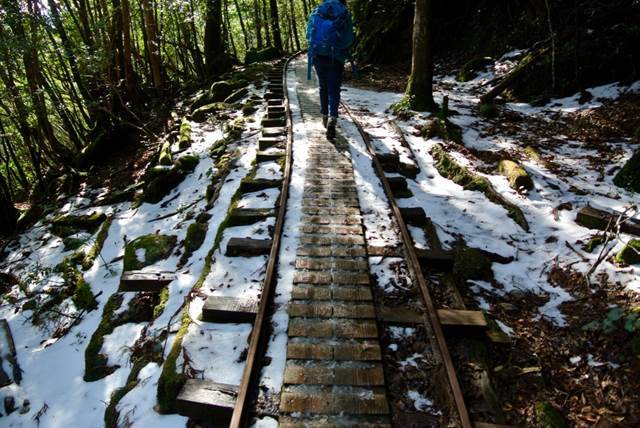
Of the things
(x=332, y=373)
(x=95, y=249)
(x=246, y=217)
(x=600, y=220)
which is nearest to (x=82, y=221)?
(x=95, y=249)

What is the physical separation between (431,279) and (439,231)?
1149 mm

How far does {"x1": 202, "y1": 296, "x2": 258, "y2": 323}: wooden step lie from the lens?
3236 mm

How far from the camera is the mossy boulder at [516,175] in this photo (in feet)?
18.3

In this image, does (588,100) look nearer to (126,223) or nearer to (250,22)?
(126,223)

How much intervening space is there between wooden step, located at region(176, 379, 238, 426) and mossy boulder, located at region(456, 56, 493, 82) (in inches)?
491

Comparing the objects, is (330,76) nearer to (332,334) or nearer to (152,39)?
(332,334)

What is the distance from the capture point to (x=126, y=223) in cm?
703

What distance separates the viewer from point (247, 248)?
4090mm

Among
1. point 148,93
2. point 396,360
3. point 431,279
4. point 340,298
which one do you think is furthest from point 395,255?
point 148,93

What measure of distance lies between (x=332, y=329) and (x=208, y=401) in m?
1.05

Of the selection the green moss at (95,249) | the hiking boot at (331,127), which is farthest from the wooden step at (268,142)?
the green moss at (95,249)

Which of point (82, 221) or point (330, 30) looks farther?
point (82, 221)

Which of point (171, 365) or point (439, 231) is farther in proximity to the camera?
point (439, 231)

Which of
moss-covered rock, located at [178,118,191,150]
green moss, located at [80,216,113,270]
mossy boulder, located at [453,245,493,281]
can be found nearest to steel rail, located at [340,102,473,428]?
mossy boulder, located at [453,245,493,281]
